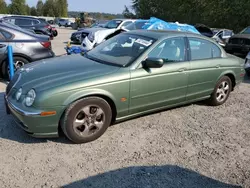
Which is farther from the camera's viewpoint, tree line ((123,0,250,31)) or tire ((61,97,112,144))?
tree line ((123,0,250,31))

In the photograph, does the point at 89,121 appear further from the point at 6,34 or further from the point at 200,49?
the point at 6,34

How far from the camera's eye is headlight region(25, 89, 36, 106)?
3125 mm

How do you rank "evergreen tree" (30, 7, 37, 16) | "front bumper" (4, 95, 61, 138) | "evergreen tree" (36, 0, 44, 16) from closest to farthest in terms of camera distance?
1. "front bumper" (4, 95, 61, 138)
2. "evergreen tree" (36, 0, 44, 16)
3. "evergreen tree" (30, 7, 37, 16)

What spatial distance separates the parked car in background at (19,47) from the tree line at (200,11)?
64.5 feet

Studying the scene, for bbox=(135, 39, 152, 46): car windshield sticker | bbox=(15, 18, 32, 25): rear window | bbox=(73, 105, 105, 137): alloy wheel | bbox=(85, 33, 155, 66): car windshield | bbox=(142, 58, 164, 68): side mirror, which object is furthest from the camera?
bbox=(15, 18, 32, 25): rear window

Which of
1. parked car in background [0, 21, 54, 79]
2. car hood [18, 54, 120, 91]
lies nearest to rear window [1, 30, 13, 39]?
parked car in background [0, 21, 54, 79]

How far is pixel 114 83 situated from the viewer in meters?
3.52

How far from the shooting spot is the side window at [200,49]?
4.52 m

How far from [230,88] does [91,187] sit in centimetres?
391

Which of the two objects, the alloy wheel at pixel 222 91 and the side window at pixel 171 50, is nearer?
the side window at pixel 171 50

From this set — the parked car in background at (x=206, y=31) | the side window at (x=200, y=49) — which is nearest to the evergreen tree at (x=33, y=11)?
the parked car in background at (x=206, y=31)

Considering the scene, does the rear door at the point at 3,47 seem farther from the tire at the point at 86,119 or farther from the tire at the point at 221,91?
the tire at the point at 221,91

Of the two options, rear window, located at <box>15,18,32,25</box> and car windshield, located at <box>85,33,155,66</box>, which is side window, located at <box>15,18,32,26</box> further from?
car windshield, located at <box>85,33,155,66</box>

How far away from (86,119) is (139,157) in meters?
0.89
